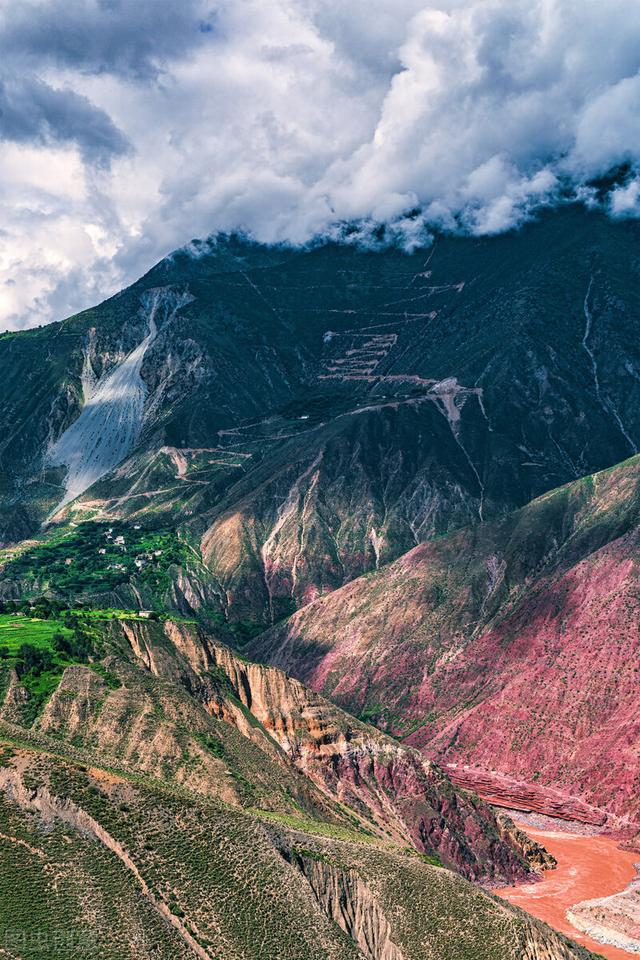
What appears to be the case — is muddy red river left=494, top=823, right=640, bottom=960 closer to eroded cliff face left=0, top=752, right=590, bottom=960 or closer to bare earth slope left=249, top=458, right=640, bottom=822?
bare earth slope left=249, top=458, right=640, bottom=822

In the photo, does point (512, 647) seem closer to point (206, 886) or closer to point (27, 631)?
point (27, 631)

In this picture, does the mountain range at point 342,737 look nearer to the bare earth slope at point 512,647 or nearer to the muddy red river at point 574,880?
the bare earth slope at point 512,647

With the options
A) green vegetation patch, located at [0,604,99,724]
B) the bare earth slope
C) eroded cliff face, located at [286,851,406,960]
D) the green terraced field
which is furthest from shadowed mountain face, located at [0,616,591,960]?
the bare earth slope

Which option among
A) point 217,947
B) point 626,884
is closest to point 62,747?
point 217,947

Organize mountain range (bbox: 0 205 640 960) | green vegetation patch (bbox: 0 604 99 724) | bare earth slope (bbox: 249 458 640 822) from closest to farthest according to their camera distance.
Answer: mountain range (bbox: 0 205 640 960) < green vegetation patch (bbox: 0 604 99 724) < bare earth slope (bbox: 249 458 640 822)

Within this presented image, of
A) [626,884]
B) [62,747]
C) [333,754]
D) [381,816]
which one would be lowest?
[626,884]

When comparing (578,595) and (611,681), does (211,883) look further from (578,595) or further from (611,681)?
(578,595)

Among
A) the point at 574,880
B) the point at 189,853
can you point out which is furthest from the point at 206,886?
the point at 574,880
